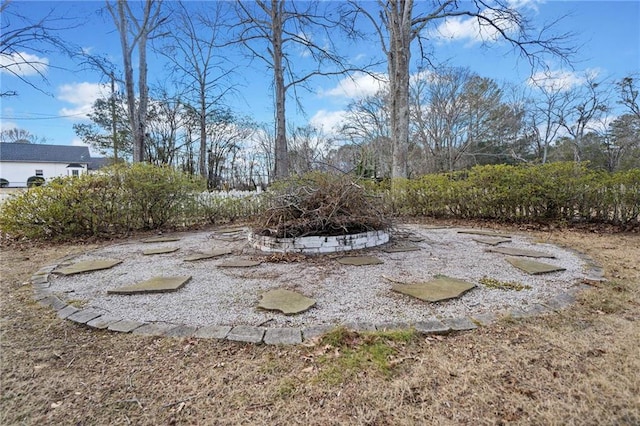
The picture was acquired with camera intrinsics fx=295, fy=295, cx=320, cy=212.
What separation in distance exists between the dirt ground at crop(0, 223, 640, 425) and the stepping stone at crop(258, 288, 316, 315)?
471 mm

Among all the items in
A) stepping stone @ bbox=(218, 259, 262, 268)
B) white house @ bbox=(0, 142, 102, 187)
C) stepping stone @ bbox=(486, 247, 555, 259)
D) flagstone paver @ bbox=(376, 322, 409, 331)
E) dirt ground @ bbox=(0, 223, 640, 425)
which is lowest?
dirt ground @ bbox=(0, 223, 640, 425)

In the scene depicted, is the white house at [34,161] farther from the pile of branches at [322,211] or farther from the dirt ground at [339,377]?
the dirt ground at [339,377]

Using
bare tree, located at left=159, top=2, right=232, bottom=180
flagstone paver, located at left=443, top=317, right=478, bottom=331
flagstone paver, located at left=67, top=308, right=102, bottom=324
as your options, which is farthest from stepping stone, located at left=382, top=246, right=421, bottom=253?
bare tree, located at left=159, top=2, right=232, bottom=180

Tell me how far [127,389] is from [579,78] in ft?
76.9

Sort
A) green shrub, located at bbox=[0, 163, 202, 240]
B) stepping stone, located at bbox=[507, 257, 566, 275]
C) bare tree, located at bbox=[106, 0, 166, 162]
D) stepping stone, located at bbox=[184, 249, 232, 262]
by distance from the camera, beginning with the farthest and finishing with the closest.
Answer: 1. bare tree, located at bbox=[106, 0, 166, 162]
2. green shrub, located at bbox=[0, 163, 202, 240]
3. stepping stone, located at bbox=[184, 249, 232, 262]
4. stepping stone, located at bbox=[507, 257, 566, 275]

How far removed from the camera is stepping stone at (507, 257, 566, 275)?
289 centimetres

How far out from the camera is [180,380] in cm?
143

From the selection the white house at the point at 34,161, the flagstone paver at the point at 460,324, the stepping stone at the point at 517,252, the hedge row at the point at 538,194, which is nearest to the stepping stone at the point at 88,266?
the flagstone paver at the point at 460,324

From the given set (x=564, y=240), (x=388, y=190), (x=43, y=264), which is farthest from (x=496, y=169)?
(x=43, y=264)

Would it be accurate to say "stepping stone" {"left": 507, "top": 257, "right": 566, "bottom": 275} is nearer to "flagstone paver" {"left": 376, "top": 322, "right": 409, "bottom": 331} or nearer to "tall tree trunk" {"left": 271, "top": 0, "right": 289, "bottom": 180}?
"flagstone paver" {"left": 376, "top": 322, "right": 409, "bottom": 331}

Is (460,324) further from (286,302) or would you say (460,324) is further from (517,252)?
(517,252)

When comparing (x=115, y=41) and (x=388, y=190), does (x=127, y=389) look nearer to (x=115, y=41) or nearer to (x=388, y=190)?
(x=388, y=190)

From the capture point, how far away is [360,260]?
3463mm

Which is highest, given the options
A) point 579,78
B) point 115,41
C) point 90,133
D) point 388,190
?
point 579,78
